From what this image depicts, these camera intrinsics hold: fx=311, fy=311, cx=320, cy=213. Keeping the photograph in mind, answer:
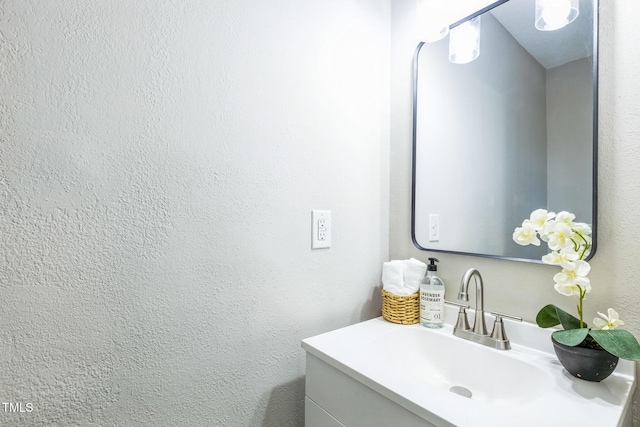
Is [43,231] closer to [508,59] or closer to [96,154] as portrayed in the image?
[96,154]

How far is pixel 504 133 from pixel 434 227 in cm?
39

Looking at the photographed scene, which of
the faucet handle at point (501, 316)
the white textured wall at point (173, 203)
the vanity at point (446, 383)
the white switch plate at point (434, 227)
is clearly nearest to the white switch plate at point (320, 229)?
the white textured wall at point (173, 203)

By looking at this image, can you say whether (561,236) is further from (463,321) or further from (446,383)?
(446,383)

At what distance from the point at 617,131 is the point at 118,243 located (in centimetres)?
125

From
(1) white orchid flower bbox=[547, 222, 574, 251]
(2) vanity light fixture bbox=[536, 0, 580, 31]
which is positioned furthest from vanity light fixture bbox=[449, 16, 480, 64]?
(1) white orchid flower bbox=[547, 222, 574, 251]

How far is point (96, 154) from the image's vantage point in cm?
71

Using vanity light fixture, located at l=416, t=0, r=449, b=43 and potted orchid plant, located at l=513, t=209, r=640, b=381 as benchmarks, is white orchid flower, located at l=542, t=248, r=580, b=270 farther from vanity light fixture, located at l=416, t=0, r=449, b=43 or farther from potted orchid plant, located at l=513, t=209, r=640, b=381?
vanity light fixture, located at l=416, t=0, r=449, b=43

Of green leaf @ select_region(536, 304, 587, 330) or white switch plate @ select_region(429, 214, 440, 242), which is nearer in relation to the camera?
green leaf @ select_region(536, 304, 587, 330)

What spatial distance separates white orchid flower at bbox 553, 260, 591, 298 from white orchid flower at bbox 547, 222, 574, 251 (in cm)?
5

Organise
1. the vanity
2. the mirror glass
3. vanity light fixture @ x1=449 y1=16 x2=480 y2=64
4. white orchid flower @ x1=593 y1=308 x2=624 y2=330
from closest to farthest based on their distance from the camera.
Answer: the vanity → white orchid flower @ x1=593 y1=308 x2=624 y2=330 → the mirror glass → vanity light fixture @ x1=449 y1=16 x2=480 y2=64

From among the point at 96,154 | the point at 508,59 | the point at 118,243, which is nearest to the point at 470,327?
the point at 508,59

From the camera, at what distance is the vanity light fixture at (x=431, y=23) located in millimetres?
1100

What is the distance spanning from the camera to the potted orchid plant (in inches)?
25.8

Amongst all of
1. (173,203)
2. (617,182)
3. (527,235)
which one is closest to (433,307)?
(527,235)
